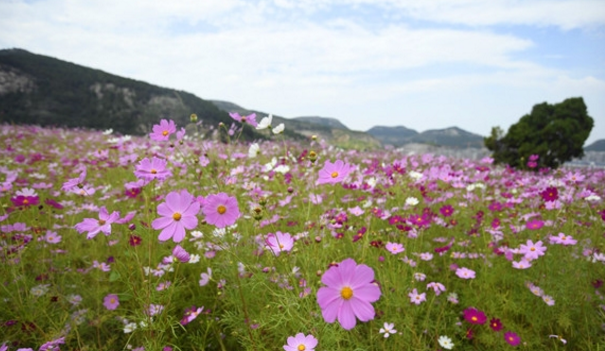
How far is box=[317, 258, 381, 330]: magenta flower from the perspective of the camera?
77cm

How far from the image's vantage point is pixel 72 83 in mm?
23609

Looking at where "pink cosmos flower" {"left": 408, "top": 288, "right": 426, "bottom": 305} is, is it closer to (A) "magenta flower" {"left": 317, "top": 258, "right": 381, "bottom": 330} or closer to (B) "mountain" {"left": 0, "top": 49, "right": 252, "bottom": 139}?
(A) "magenta flower" {"left": 317, "top": 258, "right": 381, "bottom": 330}

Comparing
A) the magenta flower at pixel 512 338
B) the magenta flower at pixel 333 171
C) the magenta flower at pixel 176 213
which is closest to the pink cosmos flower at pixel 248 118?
the magenta flower at pixel 333 171

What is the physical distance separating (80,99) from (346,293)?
26.8 metres

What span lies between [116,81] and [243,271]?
93.0 ft

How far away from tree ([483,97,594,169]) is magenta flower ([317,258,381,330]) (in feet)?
41.3

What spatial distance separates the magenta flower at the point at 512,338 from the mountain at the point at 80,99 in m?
18.3

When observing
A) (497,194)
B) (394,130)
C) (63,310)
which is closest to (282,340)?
(63,310)

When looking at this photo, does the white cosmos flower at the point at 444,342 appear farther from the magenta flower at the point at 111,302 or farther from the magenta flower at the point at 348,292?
the magenta flower at the point at 111,302

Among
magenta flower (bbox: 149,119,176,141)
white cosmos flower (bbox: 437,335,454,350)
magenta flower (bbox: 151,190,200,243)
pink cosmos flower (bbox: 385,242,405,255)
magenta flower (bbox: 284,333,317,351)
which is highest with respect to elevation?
magenta flower (bbox: 149,119,176,141)

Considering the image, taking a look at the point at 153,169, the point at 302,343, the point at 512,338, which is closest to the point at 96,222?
the point at 153,169

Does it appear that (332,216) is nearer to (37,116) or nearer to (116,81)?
(37,116)

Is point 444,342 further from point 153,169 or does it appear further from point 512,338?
point 153,169

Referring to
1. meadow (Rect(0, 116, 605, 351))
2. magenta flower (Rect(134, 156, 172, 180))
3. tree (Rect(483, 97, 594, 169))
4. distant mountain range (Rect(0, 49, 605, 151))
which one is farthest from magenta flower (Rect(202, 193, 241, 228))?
distant mountain range (Rect(0, 49, 605, 151))
